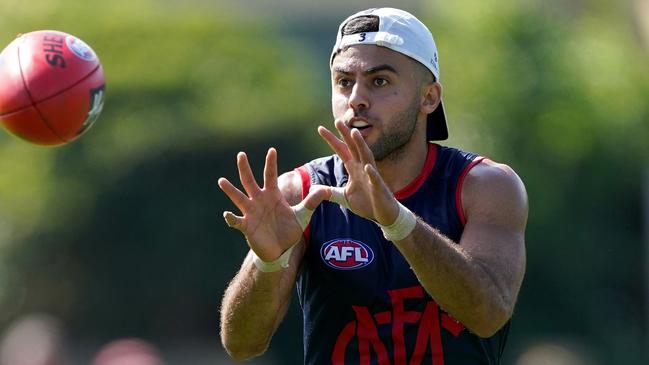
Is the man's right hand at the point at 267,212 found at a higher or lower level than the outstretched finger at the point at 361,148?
lower

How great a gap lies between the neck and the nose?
1.37 ft

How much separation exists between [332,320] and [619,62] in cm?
1662

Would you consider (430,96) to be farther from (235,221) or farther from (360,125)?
(235,221)

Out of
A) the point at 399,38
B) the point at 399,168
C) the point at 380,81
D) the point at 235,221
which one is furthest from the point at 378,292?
the point at 399,38

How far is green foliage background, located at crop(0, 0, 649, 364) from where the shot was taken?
2148 centimetres

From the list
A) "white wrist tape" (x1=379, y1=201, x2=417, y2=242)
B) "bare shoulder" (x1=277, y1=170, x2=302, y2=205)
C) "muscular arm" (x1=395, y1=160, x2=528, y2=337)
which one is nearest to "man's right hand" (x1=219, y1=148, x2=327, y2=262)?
"white wrist tape" (x1=379, y1=201, x2=417, y2=242)

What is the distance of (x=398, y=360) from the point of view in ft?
23.9

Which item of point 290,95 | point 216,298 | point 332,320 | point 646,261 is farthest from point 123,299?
point 332,320

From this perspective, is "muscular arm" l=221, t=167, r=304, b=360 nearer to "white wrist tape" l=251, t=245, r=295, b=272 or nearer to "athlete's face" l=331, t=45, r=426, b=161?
"white wrist tape" l=251, t=245, r=295, b=272

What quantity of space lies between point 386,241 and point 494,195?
2.13ft

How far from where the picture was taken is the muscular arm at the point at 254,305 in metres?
7.16

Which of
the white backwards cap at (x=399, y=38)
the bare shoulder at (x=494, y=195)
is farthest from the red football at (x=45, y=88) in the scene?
the bare shoulder at (x=494, y=195)

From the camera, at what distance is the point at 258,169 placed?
22141 mm

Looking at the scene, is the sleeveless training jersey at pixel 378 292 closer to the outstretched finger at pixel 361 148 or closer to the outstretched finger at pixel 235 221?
the outstretched finger at pixel 235 221
